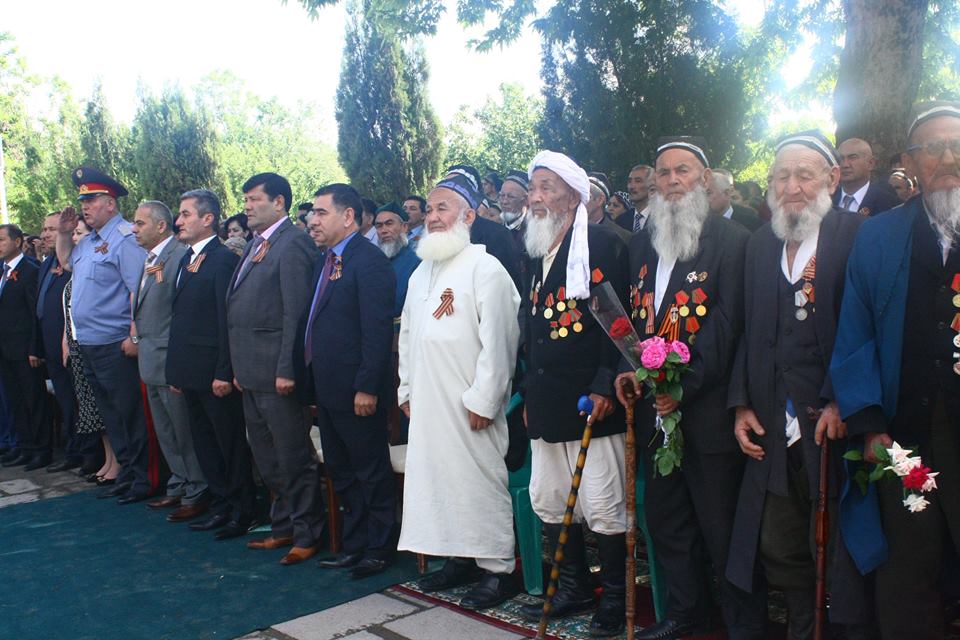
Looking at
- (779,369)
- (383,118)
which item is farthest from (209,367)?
(383,118)

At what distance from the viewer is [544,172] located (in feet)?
14.4

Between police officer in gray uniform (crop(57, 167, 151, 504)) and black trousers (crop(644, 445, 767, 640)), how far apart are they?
15.1 feet

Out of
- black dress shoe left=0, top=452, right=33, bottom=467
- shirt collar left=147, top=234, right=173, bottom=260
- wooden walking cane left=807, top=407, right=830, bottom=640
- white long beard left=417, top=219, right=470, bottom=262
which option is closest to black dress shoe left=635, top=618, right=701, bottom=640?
wooden walking cane left=807, top=407, right=830, bottom=640

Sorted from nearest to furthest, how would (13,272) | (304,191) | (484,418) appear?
(484,418) → (13,272) → (304,191)

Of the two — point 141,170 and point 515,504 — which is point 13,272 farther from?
point 141,170

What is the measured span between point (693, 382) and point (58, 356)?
6437mm

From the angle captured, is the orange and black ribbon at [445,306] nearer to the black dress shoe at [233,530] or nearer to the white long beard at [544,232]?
the white long beard at [544,232]

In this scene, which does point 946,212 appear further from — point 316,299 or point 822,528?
point 316,299

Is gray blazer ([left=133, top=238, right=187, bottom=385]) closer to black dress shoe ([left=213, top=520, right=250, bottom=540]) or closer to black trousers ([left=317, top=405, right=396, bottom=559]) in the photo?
black dress shoe ([left=213, top=520, right=250, bottom=540])

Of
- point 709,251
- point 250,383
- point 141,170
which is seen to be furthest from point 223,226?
point 141,170

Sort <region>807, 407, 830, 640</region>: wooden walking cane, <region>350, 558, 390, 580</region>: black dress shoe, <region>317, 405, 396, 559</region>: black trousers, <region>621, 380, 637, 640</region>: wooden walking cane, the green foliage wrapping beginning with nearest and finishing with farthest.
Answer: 1. <region>807, 407, 830, 640</region>: wooden walking cane
2. <region>621, 380, 637, 640</region>: wooden walking cane
3. <region>350, 558, 390, 580</region>: black dress shoe
4. <region>317, 405, 396, 559</region>: black trousers
5. the green foliage wrapping

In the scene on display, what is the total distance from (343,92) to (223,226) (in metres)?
18.2

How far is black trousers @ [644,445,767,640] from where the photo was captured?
368 centimetres

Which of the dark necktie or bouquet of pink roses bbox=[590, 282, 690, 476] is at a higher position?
the dark necktie
